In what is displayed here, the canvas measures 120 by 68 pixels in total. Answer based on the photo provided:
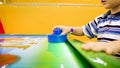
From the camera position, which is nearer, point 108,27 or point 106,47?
point 106,47

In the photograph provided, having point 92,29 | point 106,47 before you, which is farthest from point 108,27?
point 106,47

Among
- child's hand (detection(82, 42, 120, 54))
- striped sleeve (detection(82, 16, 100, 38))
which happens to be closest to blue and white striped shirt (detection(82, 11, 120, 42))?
striped sleeve (detection(82, 16, 100, 38))

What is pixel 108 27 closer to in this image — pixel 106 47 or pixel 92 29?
pixel 92 29

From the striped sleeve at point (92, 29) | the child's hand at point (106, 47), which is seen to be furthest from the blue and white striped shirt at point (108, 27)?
the child's hand at point (106, 47)

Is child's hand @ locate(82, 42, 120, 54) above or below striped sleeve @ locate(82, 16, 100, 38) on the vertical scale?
above

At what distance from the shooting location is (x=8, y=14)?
4.64ft

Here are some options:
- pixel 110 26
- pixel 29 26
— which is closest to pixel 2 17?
pixel 29 26

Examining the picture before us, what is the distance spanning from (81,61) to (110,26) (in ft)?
1.79

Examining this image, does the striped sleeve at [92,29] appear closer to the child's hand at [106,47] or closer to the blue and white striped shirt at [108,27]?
the blue and white striped shirt at [108,27]

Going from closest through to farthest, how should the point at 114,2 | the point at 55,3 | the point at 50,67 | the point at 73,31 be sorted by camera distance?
the point at 50,67
the point at 114,2
the point at 73,31
the point at 55,3

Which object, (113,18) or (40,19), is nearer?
(113,18)

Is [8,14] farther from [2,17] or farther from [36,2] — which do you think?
[36,2]

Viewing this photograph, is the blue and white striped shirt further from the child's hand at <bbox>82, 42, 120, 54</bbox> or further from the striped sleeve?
the child's hand at <bbox>82, 42, 120, 54</bbox>

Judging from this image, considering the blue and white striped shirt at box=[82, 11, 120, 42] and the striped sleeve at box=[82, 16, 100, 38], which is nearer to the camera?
the blue and white striped shirt at box=[82, 11, 120, 42]
